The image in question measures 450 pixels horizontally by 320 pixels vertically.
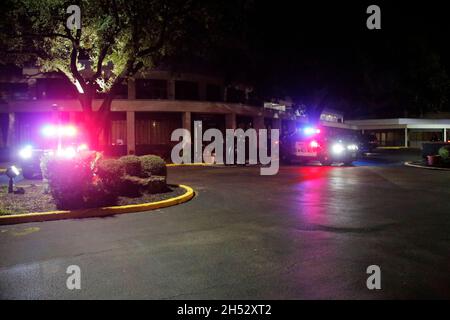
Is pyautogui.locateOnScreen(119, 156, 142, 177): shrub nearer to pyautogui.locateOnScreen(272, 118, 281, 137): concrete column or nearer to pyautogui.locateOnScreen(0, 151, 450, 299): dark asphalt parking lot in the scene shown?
pyautogui.locateOnScreen(0, 151, 450, 299): dark asphalt parking lot

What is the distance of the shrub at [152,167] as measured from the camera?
12414 millimetres

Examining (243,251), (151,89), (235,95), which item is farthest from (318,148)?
(243,251)

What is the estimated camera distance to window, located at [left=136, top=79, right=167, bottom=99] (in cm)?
3133

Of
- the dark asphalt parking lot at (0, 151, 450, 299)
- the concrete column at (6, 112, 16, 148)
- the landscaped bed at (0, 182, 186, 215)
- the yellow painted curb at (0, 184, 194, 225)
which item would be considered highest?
the concrete column at (6, 112, 16, 148)

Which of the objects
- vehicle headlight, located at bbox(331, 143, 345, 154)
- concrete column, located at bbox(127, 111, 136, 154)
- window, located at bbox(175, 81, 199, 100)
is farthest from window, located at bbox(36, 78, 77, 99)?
vehicle headlight, located at bbox(331, 143, 345, 154)

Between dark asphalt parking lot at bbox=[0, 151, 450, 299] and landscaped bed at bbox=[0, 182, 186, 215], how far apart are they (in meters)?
0.97

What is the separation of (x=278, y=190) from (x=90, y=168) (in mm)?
5628

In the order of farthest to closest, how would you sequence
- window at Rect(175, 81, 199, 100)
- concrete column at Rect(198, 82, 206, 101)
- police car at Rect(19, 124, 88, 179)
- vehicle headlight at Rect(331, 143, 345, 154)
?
concrete column at Rect(198, 82, 206, 101) < window at Rect(175, 81, 199, 100) < vehicle headlight at Rect(331, 143, 345, 154) < police car at Rect(19, 124, 88, 179)

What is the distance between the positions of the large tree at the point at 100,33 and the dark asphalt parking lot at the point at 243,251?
5715mm

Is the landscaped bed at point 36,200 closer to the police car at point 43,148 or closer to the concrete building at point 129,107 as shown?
the police car at point 43,148

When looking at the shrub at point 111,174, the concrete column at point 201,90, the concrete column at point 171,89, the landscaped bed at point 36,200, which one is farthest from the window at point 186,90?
the shrub at point 111,174

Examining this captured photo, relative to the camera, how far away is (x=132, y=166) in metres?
12.0

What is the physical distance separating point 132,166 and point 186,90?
70.0 ft
